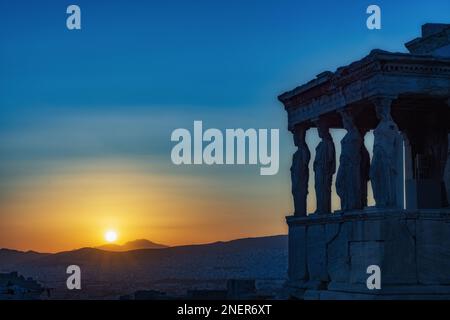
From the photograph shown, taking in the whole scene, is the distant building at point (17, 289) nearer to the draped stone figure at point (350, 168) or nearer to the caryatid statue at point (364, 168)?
the caryatid statue at point (364, 168)

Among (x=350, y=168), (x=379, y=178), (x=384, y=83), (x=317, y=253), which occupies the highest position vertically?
(x=384, y=83)

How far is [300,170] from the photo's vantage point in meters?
22.2

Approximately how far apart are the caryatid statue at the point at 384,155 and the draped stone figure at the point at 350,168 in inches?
44.3

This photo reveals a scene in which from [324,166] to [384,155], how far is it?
2.93 meters

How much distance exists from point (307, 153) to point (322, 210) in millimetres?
1732

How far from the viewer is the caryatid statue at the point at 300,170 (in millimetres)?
22156

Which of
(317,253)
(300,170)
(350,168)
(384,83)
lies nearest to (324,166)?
(300,170)

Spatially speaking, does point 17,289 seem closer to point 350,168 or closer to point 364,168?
point 364,168

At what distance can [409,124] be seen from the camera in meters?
21.8

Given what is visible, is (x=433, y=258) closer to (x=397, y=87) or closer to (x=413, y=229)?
(x=413, y=229)

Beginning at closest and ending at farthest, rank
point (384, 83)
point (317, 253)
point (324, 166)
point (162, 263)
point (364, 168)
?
point (384, 83) < point (317, 253) < point (324, 166) < point (364, 168) < point (162, 263)

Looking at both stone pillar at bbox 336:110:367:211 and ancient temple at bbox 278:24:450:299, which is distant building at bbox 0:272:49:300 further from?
stone pillar at bbox 336:110:367:211

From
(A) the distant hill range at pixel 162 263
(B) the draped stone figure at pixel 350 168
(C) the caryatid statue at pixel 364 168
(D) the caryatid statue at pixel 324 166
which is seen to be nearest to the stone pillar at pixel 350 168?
(B) the draped stone figure at pixel 350 168

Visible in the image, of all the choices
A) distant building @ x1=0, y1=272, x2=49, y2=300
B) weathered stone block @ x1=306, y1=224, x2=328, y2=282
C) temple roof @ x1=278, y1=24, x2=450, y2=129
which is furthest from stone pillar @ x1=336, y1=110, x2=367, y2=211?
distant building @ x1=0, y1=272, x2=49, y2=300
